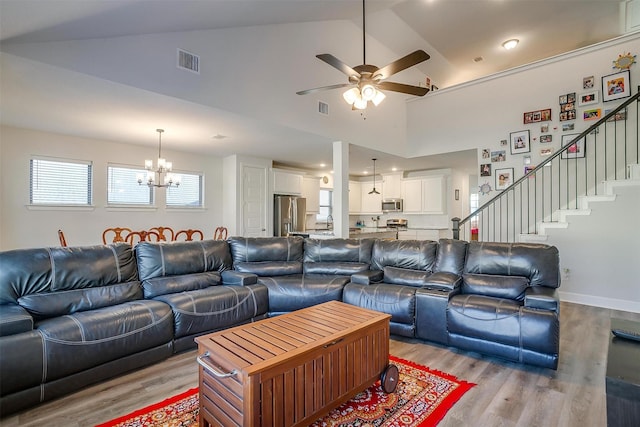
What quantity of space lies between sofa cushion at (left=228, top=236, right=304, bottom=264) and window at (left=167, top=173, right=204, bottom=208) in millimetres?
2886

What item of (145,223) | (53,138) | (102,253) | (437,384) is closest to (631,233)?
(437,384)

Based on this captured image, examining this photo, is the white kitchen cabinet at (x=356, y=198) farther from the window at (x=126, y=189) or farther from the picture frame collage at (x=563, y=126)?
the window at (x=126, y=189)

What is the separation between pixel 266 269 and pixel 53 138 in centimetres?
424

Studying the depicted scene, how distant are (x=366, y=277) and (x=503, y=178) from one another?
13.0 feet

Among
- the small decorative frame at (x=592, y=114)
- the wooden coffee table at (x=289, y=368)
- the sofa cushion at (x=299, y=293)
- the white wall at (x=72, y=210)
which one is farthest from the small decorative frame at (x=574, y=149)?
the white wall at (x=72, y=210)

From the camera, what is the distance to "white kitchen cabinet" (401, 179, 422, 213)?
28.1 ft

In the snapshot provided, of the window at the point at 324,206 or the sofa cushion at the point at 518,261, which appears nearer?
the sofa cushion at the point at 518,261

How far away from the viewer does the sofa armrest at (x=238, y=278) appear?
3.49 meters

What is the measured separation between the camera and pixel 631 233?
4090 millimetres

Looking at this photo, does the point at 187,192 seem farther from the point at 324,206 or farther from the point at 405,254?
the point at 405,254

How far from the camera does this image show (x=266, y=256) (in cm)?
415

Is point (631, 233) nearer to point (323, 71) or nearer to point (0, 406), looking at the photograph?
point (323, 71)

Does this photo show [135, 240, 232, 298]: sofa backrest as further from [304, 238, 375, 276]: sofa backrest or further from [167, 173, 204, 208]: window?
[167, 173, 204, 208]: window

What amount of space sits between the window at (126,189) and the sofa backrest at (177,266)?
3.01 metres
